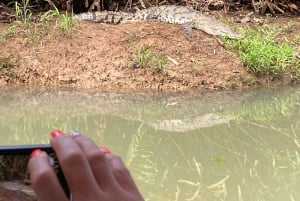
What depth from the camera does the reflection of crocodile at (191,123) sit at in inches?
173

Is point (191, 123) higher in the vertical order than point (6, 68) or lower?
lower

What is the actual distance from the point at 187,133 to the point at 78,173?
141 inches

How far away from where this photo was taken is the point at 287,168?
365 cm

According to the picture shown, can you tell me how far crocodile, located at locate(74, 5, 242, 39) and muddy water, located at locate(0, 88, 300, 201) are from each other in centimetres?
130

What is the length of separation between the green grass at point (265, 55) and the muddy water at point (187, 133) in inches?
13.3

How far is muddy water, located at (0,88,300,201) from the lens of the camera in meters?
3.31

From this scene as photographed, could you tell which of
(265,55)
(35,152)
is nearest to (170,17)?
(265,55)

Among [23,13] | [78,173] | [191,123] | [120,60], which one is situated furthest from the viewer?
[23,13]

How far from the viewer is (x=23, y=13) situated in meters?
6.71

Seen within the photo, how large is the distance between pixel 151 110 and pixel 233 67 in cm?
132

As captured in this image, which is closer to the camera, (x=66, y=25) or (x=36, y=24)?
(x=66, y=25)

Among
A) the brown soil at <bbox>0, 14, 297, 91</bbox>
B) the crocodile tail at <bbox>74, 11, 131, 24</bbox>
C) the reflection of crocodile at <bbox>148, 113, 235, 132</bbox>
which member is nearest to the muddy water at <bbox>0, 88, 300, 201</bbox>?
the reflection of crocodile at <bbox>148, 113, 235, 132</bbox>

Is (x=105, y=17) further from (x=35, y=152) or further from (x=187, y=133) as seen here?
(x=35, y=152)

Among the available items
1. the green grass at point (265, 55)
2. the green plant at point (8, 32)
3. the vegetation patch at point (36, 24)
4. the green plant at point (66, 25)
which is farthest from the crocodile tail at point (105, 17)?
the green grass at point (265, 55)
